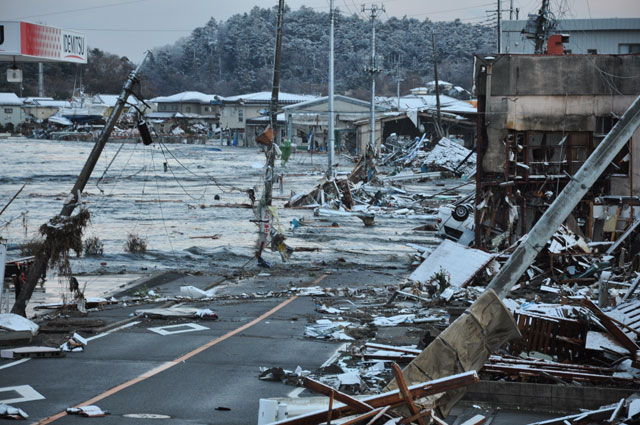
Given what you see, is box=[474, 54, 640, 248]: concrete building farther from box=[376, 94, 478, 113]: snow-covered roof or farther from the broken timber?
box=[376, 94, 478, 113]: snow-covered roof

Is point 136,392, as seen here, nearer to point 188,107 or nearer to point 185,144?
point 185,144

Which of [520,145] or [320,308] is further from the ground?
[520,145]

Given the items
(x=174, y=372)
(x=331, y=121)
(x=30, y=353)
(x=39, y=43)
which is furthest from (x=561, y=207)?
(x=331, y=121)

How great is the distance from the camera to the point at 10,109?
402ft

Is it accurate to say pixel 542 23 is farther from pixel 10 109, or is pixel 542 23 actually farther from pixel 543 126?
pixel 10 109

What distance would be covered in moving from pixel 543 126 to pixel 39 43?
15.0 meters

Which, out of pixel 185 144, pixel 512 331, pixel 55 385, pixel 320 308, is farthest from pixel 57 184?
pixel 185 144

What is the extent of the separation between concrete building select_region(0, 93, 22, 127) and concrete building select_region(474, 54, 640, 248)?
108642 millimetres

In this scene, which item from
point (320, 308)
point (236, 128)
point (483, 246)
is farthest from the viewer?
point (236, 128)

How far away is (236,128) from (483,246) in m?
95.4

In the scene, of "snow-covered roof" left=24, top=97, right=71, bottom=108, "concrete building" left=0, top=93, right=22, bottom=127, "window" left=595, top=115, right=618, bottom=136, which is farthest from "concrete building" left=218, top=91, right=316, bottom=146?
"window" left=595, top=115, right=618, bottom=136

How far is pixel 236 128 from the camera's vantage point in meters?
118

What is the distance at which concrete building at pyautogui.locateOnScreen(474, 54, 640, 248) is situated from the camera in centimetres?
2533

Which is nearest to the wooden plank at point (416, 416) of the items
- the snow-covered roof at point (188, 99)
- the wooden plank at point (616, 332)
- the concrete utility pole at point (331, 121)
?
the wooden plank at point (616, 332)
